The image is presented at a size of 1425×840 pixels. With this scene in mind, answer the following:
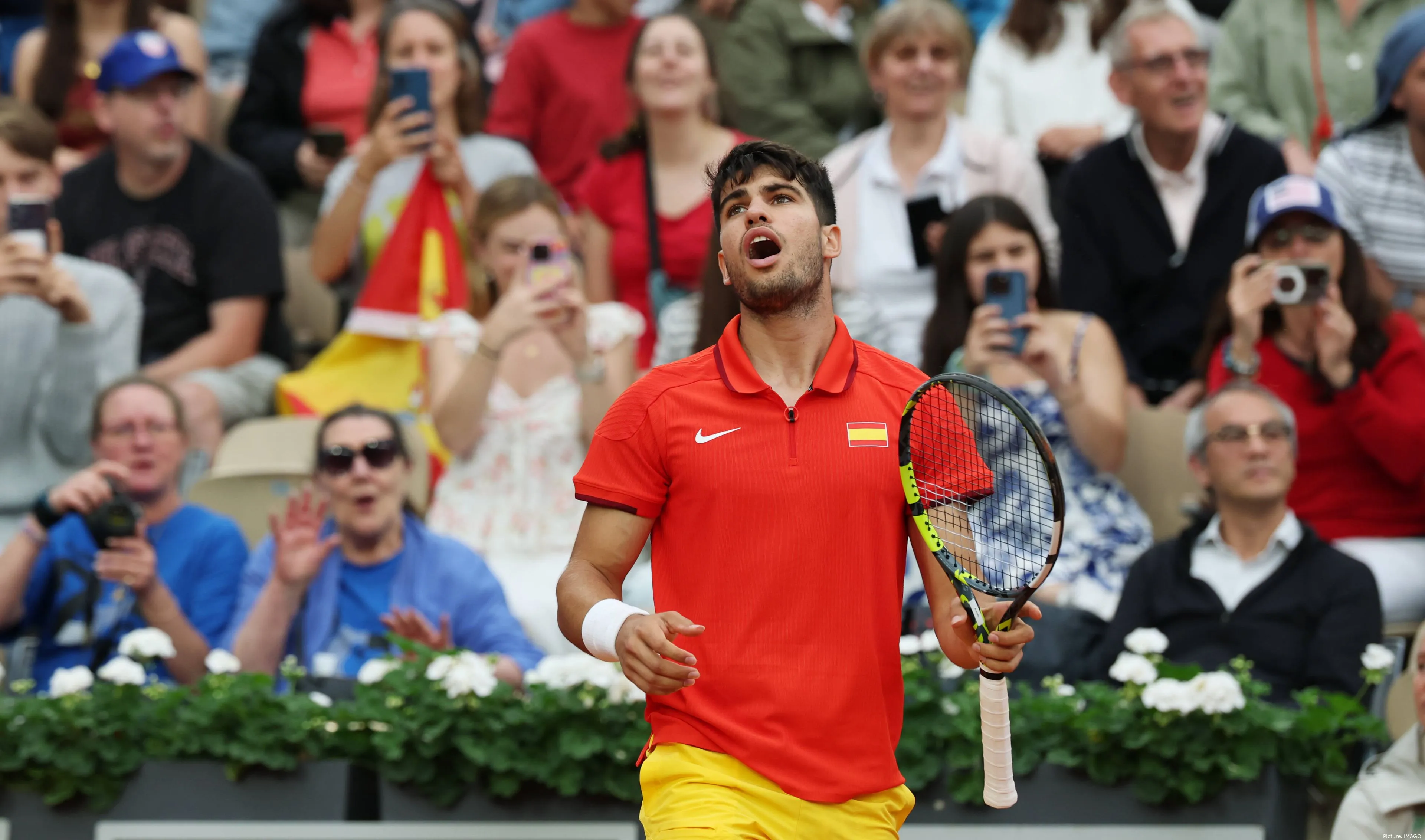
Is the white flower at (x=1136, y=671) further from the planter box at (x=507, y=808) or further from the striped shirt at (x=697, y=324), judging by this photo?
the striped shirt at (x=697, y=324)

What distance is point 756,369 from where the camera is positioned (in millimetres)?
3678

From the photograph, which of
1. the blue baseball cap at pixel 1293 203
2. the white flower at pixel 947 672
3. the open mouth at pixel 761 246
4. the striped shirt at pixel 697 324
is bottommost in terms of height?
the white flower at pixel 947 672

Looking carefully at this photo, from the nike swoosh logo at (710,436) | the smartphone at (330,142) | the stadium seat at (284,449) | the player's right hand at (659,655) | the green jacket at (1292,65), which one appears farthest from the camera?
the smartphone at (330,142)

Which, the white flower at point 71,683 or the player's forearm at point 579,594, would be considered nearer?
the player's forearm at point 579,594

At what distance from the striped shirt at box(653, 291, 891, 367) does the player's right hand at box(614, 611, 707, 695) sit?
331 cm

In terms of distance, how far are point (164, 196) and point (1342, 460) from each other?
16.7 ft

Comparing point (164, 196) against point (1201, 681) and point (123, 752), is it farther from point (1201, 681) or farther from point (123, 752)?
point (1201, 681)

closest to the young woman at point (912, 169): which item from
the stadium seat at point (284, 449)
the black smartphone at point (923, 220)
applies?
the black smartphone at point (923, 220)

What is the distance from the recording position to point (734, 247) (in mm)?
3578

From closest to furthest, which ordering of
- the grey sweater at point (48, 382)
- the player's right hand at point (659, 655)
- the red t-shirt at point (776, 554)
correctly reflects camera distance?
the player's right hand at point (659, 655) → the red t-shirt at point (776, 554) → the grey sweater at point (48, 382)

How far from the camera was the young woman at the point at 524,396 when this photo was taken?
21.1 feet

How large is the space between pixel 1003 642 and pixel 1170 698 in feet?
5.90

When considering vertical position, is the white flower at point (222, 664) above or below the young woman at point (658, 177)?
below

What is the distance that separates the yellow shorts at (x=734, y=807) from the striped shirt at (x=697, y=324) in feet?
10.4
